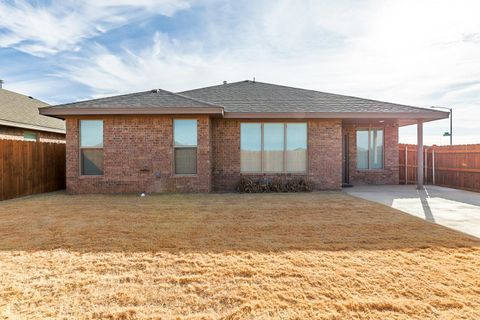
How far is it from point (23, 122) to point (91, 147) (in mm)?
5218

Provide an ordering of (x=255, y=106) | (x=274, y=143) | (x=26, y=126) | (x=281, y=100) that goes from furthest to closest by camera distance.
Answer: (x=26, y=126) → (x=281, y=100) → (x=255, y=106) → (x=274, y=143)

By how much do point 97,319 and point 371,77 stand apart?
1350 centimetres

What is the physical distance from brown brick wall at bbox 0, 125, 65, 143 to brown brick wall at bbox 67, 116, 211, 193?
453cm

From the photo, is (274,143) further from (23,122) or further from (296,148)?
(23,122)

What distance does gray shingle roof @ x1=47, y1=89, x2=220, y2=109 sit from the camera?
862 centimetres

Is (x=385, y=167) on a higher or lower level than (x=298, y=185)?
higher

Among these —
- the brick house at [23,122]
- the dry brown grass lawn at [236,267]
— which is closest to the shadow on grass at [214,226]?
the dry brown grass lawn at [236,267]

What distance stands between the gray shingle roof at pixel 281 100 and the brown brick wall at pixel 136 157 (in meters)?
2.15

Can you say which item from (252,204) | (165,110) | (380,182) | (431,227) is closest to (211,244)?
(252,204)

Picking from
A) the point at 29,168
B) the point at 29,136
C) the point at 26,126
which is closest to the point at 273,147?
the point at 29,168

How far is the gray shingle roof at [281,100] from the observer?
382 inches

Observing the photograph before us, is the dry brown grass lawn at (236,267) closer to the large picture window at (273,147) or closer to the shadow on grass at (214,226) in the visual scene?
the shadow on grass at (214,226)

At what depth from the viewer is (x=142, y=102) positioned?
894 cm

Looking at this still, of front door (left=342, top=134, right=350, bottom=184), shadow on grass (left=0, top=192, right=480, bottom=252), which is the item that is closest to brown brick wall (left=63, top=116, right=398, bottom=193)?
shadow on grass (left=0, top=192, right=480, bottom=252)
